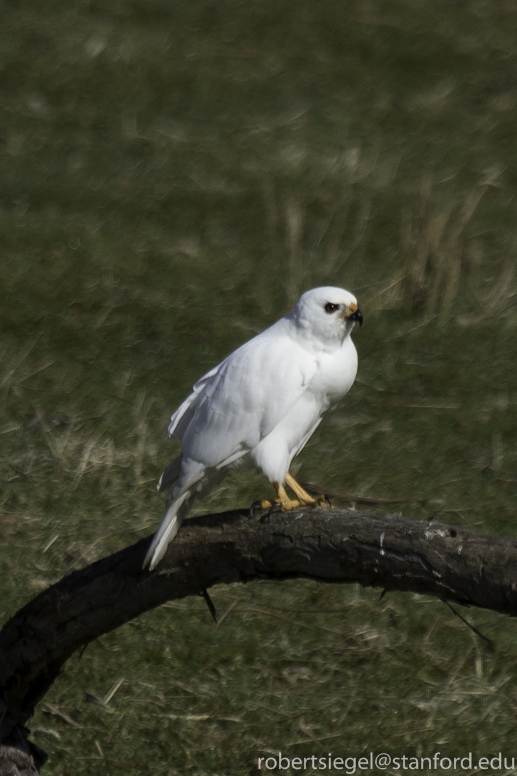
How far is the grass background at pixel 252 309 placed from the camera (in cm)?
445

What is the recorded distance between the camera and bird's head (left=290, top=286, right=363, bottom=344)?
363cm

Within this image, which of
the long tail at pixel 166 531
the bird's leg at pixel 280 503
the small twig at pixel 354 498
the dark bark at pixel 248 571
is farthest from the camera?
the small twig at pixel 354 498

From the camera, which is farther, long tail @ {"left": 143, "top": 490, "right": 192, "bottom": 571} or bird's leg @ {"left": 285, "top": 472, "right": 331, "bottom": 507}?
bird's leg @ {"left": 285, "top": 472, "right": 331, "bottom": 507}

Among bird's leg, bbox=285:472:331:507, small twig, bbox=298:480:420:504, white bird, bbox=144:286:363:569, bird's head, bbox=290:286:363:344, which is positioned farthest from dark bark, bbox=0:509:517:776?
small twig, bbox=298:480:420:504

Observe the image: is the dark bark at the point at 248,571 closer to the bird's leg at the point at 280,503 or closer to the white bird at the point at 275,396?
the bird's leg at the point at 280,503

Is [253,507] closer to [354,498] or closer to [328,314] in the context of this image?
[328,314]

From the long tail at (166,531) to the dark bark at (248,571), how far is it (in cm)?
4

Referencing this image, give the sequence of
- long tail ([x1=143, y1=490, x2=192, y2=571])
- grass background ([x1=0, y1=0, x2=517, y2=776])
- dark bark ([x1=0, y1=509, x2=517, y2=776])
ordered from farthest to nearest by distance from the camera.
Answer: grass background ([x1=0, y1=0, x2=517, y2=776])
long tail ([x1=143, y1=490, x2=192, y2=571])
dark bark ([x1=0, y1=509, x2=517, y2=776])

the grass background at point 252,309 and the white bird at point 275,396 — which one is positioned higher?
the white bird at point 275,396

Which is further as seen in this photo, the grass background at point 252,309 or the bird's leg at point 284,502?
the grass background at point 252,309

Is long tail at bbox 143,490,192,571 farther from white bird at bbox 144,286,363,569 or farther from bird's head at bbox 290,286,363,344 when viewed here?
bird's head at bbox 290,286,363,344

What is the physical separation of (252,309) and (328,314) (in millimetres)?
3800

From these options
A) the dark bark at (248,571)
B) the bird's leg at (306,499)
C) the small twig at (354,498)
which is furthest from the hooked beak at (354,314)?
the small twig at (354,498)

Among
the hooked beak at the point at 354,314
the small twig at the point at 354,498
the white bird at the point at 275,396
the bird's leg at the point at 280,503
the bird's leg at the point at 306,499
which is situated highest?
the hooked beak at the point at 354,314
